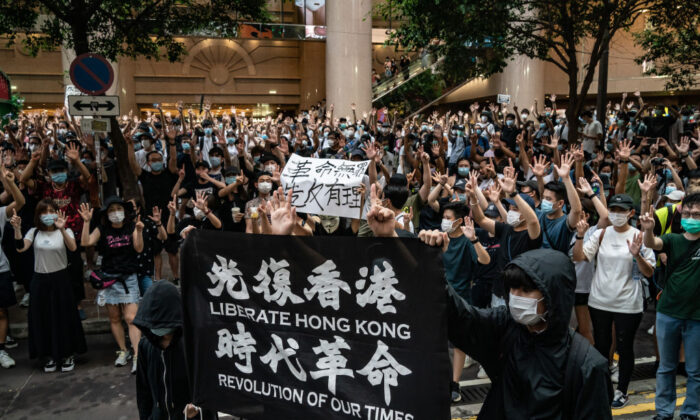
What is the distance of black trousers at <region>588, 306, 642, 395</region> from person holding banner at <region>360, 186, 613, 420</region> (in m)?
2.86

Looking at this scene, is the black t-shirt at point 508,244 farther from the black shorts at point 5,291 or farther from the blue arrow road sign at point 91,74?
the blue arrow road sign at point 91,74

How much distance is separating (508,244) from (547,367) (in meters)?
3.05

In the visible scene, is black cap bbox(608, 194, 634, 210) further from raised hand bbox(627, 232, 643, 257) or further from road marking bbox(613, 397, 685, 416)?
road marking bbox(613, 397, 685, 416)

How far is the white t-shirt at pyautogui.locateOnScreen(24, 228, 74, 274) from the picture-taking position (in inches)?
230

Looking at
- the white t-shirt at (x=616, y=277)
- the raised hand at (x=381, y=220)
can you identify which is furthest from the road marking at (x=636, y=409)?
the raised hand at (x=381, y=220)

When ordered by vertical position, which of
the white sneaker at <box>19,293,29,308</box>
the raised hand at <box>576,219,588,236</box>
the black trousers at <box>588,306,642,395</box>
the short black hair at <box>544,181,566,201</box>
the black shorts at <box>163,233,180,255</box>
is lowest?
the white sneaker at <box>19,293,29,308</box>

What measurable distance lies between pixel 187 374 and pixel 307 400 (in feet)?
2.67

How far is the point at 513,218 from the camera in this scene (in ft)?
17.7

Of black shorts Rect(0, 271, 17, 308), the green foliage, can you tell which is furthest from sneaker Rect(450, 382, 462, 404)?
the green foliage

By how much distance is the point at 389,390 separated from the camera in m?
2.49

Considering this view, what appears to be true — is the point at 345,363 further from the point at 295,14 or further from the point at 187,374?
the point at 295,14

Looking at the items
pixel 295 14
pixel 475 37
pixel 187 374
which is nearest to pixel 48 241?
pixel 187 374

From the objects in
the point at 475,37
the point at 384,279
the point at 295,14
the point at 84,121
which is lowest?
the point at 384,279

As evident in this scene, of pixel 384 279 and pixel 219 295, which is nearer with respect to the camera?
pixel 384 279
